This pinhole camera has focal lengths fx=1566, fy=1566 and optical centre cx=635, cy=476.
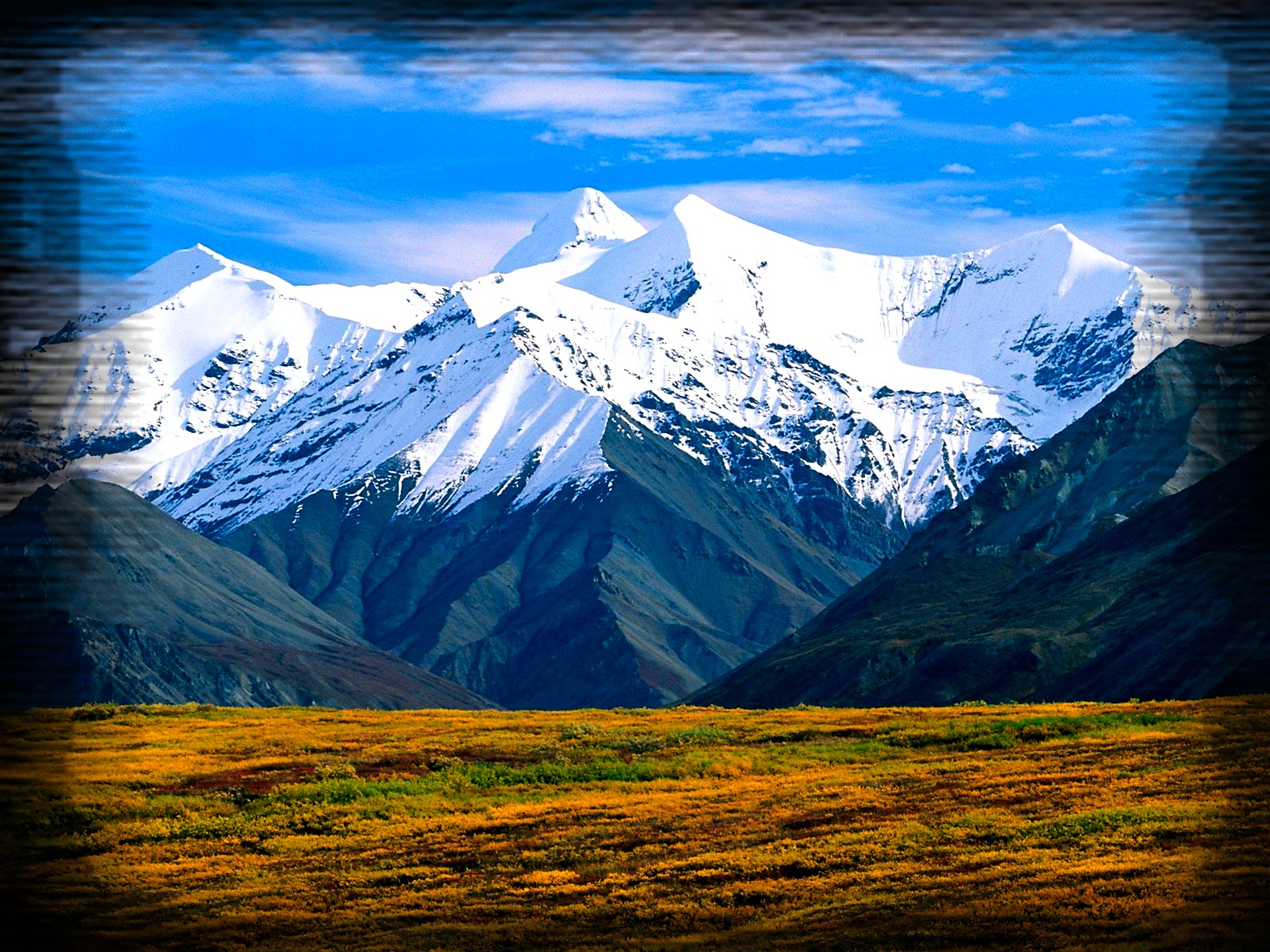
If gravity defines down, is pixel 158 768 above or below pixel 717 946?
below

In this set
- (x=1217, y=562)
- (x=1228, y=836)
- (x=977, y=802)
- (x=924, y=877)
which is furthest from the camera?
Result: (x=977, y=802)

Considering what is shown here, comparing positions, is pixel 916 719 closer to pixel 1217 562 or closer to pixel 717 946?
pixel 717 946

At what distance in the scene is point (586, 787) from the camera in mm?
53844

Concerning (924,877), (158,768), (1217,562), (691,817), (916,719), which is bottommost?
(916,719)

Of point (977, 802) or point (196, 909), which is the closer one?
point (196, 909)

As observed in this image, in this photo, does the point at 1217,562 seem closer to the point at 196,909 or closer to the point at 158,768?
the point at 196,909

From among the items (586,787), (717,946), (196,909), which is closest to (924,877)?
(717,946)

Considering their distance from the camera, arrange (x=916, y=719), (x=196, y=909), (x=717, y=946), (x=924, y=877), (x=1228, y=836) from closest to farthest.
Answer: (x=1228, y=836)
(x=717, y=946)
(x=196, y=909)
(x=924, y=877)
(x=916, y=719)

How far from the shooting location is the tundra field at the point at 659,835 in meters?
13.5

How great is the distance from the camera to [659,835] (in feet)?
134

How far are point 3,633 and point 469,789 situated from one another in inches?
1760

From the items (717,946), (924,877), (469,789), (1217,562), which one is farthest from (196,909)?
(469,789)

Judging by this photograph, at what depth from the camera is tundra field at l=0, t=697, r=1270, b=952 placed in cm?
1345

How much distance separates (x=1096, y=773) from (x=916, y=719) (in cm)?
2637
